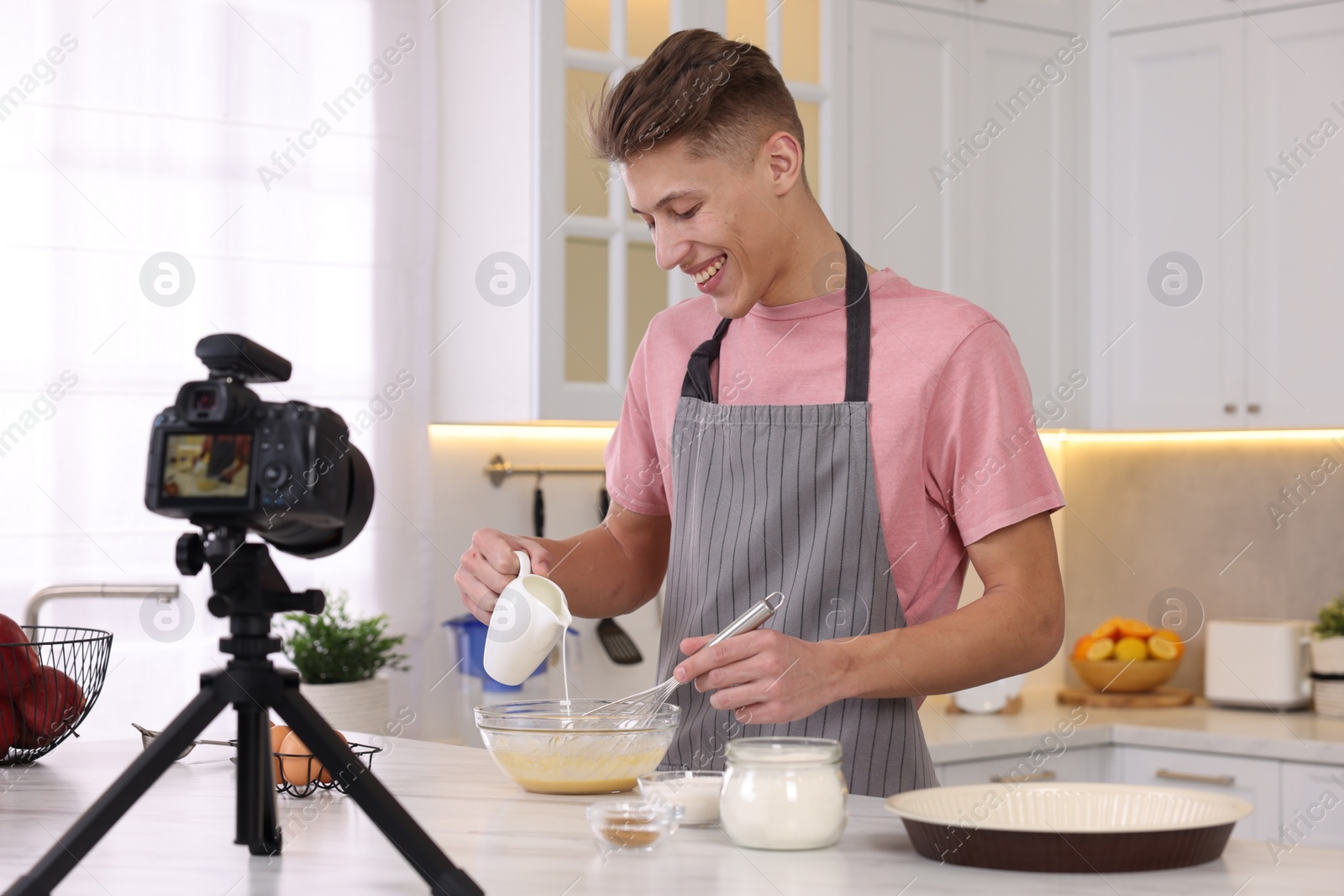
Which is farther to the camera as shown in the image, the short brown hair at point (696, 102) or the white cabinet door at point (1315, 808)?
the white cabinet door at point (1315, 808)

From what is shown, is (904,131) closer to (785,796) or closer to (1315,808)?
(1315,808)

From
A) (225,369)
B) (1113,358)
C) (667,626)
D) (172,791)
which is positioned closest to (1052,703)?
(1113,358)

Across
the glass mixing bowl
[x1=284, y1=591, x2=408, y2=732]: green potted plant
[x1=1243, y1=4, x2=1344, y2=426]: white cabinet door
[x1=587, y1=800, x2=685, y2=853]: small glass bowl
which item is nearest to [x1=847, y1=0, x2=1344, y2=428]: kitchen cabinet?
[x1=1243, y1=4, x2=1344, y2=426]: white cabinet door

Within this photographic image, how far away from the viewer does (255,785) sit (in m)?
1.08

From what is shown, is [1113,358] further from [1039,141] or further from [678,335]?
[678,335]

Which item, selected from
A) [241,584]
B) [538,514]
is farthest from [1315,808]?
[241,584]

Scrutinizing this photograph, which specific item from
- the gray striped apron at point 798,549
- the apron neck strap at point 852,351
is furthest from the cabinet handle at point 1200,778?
the apron neck strap at point 852,351

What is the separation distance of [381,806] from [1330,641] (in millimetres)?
2858

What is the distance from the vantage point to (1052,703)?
Answer: 3.60 meters

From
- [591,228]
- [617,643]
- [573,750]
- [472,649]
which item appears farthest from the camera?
[617,643]

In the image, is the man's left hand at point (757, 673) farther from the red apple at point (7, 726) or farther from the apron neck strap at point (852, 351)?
the red apple at point (7, 726)

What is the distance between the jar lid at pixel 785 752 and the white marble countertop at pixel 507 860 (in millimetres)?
72

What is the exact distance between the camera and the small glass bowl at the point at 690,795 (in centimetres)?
121

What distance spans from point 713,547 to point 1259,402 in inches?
78.4
